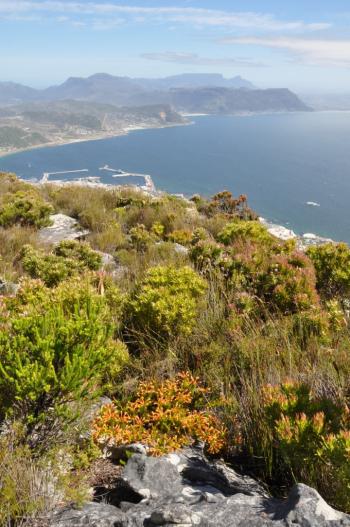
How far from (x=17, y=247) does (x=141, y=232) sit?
269 centimetres

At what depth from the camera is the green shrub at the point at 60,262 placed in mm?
5730

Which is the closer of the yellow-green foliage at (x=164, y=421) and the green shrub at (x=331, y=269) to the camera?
the yellow-green foliage at (x=164, y=421)

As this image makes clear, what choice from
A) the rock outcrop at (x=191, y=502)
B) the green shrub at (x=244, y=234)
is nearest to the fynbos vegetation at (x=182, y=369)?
the rock outcrop at (x=191, y=502)

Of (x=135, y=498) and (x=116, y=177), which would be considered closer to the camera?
(x=135, y=498)

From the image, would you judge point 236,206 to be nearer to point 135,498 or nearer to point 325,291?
point 325,291

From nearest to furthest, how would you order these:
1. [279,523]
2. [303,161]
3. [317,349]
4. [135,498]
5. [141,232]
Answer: [279,523] → [135,498] → [317,349] → [141,232] → [303,161]

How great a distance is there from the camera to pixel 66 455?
2561 millimetres

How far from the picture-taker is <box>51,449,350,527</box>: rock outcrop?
190cm

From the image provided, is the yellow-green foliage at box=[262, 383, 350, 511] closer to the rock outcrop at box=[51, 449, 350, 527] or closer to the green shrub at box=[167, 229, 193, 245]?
the rock outcrop at box=[51, 449, 350, 527]

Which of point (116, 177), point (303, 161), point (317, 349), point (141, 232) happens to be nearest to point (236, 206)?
point (141, 232)

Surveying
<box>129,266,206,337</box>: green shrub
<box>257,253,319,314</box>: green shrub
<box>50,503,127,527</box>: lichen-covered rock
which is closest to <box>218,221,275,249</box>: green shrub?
<box>257,253,319,314</box>: green shrub

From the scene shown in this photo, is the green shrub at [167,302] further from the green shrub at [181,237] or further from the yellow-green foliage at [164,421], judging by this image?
the green shrub at [181,237]

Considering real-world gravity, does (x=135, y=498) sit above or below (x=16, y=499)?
below

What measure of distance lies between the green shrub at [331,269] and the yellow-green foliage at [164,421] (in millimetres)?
3521
